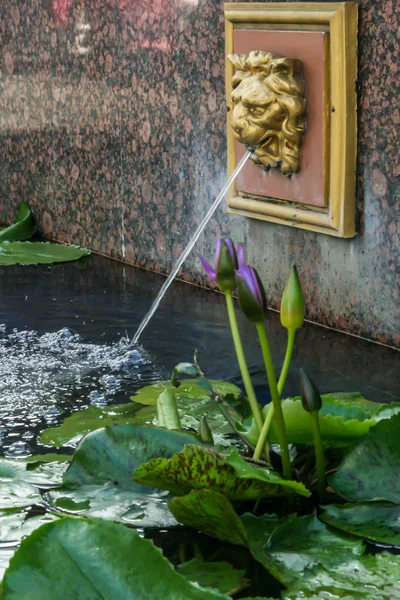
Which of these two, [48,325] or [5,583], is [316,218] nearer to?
[48,325]

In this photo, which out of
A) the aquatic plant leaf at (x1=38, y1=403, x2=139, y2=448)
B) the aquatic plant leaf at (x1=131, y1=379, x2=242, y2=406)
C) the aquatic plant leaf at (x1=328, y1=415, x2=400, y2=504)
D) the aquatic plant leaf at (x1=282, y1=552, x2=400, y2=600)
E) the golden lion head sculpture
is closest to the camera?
the aquatic plant leaf at (x1=282, y1=552, x2=400, y2=600)

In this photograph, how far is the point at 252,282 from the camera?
1.49 m

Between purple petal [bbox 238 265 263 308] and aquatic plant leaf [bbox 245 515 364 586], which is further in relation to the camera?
purple petal [bbox 238 265 263 308]

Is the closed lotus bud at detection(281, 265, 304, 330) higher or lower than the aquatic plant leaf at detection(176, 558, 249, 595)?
higher

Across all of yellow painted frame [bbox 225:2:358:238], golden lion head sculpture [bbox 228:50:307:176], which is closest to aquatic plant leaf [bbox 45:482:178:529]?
yellow painted frame [bbox 225:2:358:238]

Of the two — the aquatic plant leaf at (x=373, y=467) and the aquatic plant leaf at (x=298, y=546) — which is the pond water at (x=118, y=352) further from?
the aquatic plant leaf at (x=373, y=467)

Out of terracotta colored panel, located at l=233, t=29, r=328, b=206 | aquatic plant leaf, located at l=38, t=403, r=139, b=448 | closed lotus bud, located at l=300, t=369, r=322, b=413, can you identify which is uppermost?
terracotta colored panel, located at l=233, t=29, r=328, b=206

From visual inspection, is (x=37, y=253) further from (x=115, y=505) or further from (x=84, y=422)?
(x=115, y=505)

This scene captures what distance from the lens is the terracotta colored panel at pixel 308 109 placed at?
264cm

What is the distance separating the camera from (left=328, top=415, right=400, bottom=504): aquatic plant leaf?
1.51 meters

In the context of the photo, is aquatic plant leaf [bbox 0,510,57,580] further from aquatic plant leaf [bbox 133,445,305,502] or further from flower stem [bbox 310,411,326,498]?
flower stem [bbox 310,411,326,498]

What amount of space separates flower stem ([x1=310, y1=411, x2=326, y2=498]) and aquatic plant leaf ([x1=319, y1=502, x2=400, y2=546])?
0.05 m

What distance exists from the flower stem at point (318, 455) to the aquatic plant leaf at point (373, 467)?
3 cm

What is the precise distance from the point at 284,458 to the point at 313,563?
211mm
